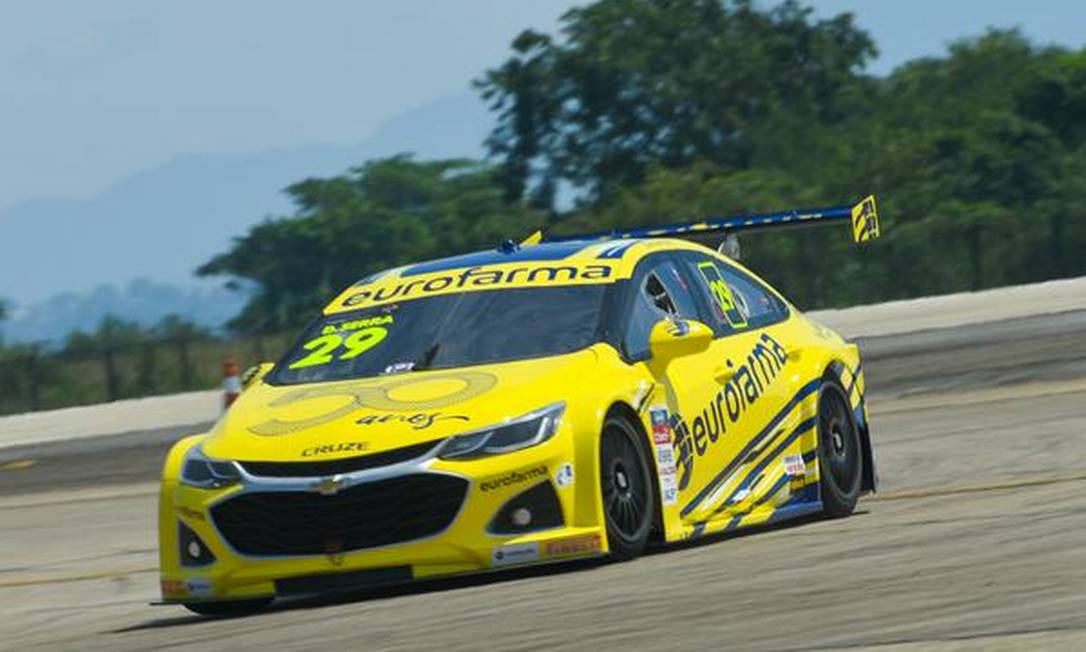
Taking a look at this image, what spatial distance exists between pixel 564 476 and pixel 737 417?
5.87ft

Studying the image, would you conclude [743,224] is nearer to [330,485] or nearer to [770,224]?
[770,224]

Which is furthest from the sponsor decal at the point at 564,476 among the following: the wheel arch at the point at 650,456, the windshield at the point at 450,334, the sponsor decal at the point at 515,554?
the windshield at the point at 450,334

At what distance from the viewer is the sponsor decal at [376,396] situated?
416 inches

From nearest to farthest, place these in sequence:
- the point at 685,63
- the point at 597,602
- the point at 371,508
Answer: the point at 597,602
the point at 371,508
the point at 685,63

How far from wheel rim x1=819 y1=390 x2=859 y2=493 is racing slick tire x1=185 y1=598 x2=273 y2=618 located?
10.3 feet

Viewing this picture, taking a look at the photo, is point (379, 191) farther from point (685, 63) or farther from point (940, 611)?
point (940, 611)

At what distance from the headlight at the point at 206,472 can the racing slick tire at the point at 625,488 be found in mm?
1439

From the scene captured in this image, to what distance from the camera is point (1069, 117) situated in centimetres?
6047

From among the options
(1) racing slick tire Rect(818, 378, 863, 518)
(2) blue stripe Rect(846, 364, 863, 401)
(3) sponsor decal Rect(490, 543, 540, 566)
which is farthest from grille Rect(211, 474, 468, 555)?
(2) blue stripe Rect(846, 364, 863, 401)

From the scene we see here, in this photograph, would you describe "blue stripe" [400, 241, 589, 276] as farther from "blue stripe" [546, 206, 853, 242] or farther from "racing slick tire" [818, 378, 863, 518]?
"racing slick tire" [818, 378, 863, 518]

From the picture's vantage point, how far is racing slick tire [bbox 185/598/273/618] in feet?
35.4

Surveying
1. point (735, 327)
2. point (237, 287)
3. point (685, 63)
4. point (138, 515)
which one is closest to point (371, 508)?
point (735, 327)

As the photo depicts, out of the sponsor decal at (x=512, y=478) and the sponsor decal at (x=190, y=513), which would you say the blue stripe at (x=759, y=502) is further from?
the sponsor decal at (x=190, y=513)

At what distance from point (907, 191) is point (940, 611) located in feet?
170
